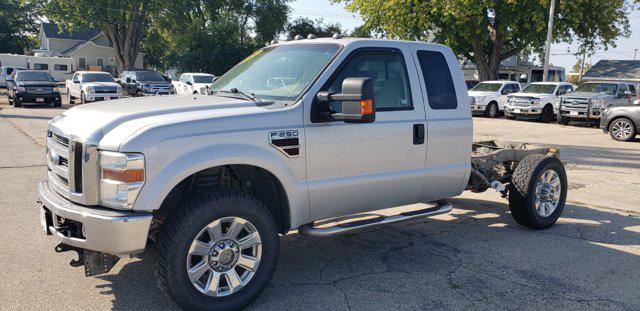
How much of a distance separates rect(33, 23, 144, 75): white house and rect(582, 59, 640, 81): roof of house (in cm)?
4923

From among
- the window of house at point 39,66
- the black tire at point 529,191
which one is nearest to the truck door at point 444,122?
the black tire at point 529,191

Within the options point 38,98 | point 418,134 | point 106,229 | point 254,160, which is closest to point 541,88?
point 418,134

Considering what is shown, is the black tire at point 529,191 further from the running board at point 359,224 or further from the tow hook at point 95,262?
the tow hook at point 95,262

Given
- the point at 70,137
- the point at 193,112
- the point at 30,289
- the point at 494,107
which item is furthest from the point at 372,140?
the point at 494,107

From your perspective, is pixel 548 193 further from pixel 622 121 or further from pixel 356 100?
pixel 622 121

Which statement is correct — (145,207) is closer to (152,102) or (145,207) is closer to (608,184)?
(152,102)

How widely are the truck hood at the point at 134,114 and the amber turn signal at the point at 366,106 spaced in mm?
723

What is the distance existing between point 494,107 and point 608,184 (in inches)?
668

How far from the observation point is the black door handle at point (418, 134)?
4.78 metres

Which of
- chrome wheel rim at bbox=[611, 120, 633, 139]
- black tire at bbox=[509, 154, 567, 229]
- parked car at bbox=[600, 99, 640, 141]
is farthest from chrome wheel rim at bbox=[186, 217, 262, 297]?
chrome wheel rim at bbox=[611, 120, 633, 139]

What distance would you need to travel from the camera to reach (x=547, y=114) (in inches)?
921

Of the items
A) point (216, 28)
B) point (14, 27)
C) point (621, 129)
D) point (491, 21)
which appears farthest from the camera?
point (14, 27)

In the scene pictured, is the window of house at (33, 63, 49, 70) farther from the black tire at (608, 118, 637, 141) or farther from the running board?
the running board

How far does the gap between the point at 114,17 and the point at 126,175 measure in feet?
146
